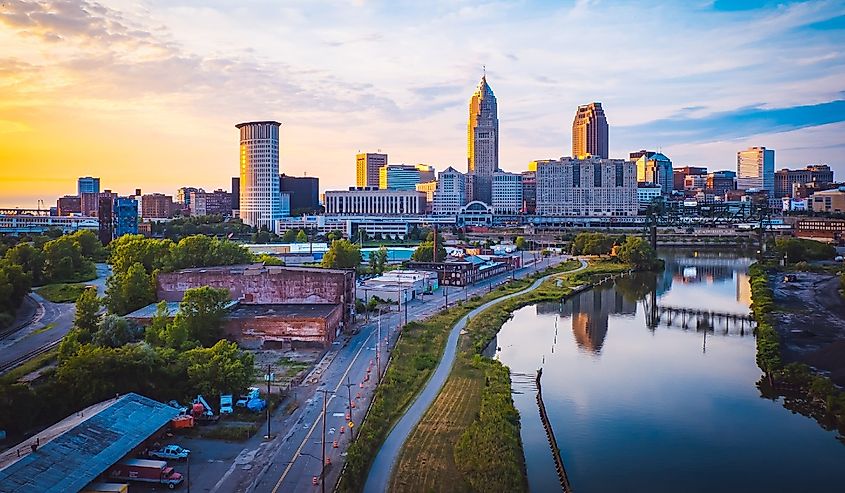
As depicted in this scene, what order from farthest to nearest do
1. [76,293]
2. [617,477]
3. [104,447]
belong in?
[76,293] < [617,477] < [104,447]

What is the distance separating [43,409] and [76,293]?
15.8 m

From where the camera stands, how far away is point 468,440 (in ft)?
35.9

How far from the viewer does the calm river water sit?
11094 millimetres

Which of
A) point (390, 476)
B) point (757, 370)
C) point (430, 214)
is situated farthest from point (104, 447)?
point (430, 214)

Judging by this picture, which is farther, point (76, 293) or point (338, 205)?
point (338, 205)

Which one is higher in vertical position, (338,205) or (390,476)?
(338,205)

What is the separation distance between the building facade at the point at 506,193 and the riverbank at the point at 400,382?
196 ft

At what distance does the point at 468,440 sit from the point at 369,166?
3849 inches

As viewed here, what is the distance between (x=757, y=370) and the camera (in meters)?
17.6

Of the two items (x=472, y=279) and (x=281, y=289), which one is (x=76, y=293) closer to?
(x=281, y=289)

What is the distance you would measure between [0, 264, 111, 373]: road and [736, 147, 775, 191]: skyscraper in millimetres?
122014

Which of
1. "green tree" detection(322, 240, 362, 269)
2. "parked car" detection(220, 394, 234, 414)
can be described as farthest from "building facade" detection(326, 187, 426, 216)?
"parked car" detection(220, 394, 234, 414)

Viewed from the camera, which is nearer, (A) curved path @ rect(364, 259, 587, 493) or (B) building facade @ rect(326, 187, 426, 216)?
(A) curved path @ rect(364, 259, 587, 493)

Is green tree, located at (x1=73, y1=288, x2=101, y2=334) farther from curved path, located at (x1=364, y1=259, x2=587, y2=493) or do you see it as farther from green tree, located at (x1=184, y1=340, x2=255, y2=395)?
curved path, located at (x1=364, y1=259, x2=587, y2=493)
